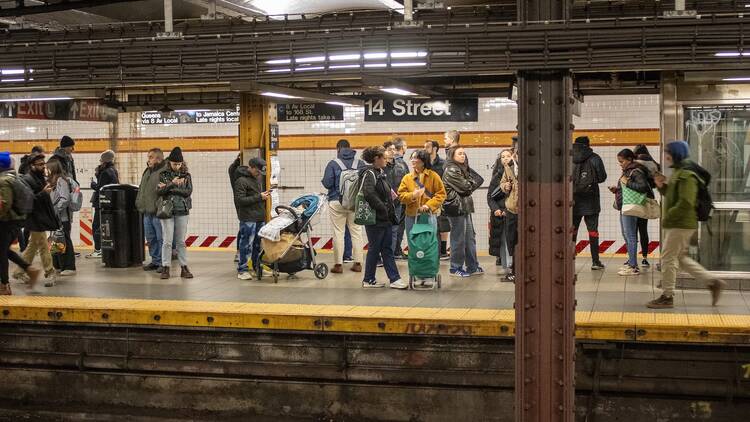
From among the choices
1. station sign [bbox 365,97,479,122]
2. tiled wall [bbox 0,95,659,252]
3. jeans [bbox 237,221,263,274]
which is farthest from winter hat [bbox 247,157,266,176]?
tiled wall [bbox 0,95,659,252]

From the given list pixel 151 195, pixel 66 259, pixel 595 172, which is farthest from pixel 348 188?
pixel 66 259

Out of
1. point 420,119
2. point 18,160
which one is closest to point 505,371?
point 420,119

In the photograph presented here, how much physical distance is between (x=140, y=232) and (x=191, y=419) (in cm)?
432

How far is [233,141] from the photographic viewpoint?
15609 mm

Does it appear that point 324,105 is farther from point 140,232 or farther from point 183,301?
point 183,301

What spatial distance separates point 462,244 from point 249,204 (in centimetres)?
260

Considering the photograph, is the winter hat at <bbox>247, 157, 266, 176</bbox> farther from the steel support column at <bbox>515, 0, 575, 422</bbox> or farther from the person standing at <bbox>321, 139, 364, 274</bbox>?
the steel support column at <bbox>515, 0, 575, 422</bbox>

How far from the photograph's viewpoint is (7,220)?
10039 mm

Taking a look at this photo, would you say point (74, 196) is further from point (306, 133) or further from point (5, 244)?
point (306, 133)

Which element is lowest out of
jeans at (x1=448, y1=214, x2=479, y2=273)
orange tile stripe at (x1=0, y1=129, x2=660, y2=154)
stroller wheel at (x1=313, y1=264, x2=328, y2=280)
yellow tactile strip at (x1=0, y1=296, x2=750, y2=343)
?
yellow tactile strip at (x1=0, y1=296, x2=750, y2=343)

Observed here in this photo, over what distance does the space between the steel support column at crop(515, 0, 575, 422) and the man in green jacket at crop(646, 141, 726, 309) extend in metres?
2.51

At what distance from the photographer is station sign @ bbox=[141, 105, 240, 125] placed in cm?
1550

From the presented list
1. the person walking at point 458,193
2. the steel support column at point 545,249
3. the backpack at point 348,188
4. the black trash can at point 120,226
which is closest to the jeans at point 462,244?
the person walking at point 458,193

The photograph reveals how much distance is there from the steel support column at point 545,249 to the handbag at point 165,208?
6.44 m
